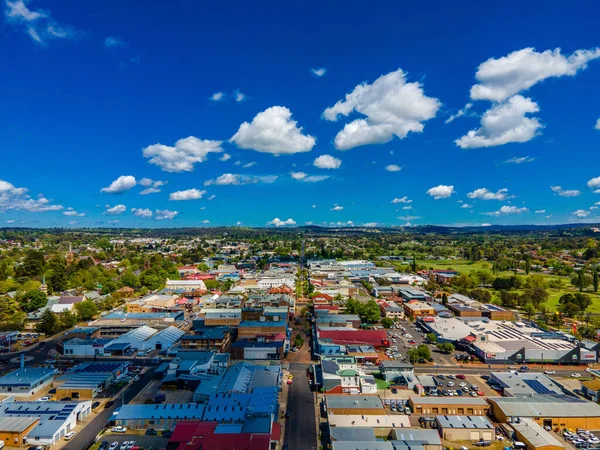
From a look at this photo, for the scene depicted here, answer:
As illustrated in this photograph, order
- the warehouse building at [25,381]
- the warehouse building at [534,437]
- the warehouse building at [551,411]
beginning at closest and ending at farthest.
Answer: the warehouse building at [534,437] < the warehouse building at [551,411] < the warehouse building at [25,381]

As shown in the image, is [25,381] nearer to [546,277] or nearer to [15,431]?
[15,431]

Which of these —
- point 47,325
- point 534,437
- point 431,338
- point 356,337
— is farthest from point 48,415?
point 431,338

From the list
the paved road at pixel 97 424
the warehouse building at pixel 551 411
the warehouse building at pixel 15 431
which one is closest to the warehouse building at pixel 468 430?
the warehouse building at pixel 551 411

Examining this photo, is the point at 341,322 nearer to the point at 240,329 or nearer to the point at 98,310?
the point at 240,329

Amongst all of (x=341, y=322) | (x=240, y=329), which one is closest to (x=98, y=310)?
(x=240, y=329)

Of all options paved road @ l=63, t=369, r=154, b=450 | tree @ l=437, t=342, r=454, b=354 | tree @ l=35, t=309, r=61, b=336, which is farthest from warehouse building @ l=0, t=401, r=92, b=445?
tree @ l=437, t=342, r=454, b=354

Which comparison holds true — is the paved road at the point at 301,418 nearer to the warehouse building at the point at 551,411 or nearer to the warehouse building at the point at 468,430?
the warehouse building at the point at 468,430

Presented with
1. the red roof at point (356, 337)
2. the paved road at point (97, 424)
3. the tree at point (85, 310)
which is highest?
the tree at point (85, 310)
